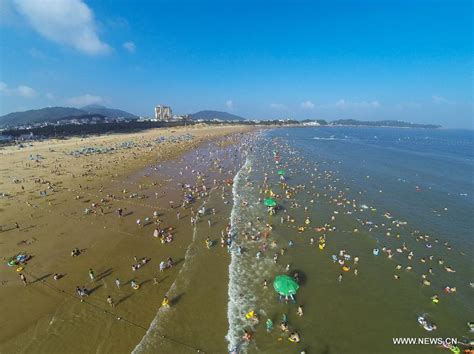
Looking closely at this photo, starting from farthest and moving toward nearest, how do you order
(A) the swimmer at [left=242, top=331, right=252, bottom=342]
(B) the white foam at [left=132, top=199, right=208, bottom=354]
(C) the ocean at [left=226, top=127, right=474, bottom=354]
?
1. (C) the ocean at [left=226, top=127, right=474, bottom=354]
2. (A) the swimmer at [left=242, top=331, right=252, bottom=342]
3. (B) the white foam at [left=132, top=199, right=208, bottom=354]

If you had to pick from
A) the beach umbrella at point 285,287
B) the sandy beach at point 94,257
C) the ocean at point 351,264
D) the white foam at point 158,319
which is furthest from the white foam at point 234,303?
the white foam at point 158,319

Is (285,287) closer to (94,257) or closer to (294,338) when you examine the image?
(294,338)

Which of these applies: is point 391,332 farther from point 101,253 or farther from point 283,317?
point 101,253

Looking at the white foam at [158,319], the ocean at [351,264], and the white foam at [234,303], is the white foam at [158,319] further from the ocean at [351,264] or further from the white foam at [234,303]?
the ocean at [351,264]

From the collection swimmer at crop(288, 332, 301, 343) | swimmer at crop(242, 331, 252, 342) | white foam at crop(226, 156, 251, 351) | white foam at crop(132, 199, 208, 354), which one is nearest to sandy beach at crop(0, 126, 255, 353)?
white foam at crop(132, 199, 208, 354)

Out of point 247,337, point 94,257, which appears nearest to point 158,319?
point 247,337

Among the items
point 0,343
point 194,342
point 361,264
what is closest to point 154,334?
point 194,342

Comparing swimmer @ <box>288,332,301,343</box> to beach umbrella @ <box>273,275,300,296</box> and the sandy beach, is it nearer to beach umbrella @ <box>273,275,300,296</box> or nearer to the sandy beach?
beach umbrella @ <box>273,275,300,296</box>
